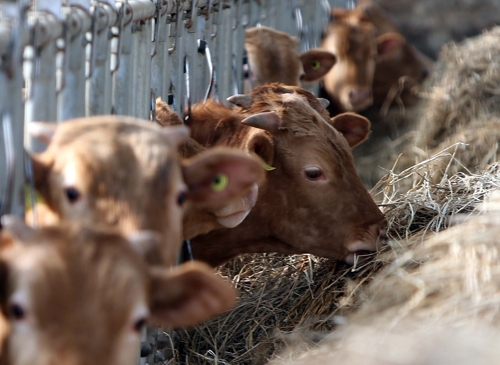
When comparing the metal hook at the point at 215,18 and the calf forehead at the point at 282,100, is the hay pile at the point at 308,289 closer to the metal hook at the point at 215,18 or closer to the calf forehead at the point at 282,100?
the calf forehead at the point at 282,100

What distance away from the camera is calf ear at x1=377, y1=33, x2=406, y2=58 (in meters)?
9.05

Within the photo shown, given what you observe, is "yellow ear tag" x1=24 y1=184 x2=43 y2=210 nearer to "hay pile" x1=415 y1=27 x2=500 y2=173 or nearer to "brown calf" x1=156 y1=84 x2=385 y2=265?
"brown calf" x1=156 y1=84 x2=385 y2=265

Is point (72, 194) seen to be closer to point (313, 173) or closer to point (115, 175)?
point (115, 175)

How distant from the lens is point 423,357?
6.98 feet

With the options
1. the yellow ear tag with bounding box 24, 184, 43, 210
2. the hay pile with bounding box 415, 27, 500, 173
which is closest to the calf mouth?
the yellow ear tag with bounding box 24, 184, 43, 210

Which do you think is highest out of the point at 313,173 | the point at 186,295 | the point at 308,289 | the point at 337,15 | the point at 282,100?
the point at 337,15

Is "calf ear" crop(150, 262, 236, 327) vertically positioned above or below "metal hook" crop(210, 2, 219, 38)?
below

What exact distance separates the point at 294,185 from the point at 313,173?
119mm

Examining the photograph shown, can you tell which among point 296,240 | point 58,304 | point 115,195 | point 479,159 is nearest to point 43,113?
point 115,195

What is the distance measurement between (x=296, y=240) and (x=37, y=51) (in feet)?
6.46

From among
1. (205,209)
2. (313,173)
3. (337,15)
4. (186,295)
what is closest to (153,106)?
(205,209)

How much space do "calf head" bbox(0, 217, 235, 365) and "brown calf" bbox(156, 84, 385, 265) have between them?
73.9 inches

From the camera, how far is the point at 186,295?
2383 millimetres

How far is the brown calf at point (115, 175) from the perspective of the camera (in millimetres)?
2385
